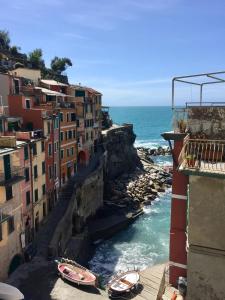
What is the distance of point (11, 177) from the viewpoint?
119 ft

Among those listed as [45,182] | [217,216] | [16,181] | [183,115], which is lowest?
[45,182]

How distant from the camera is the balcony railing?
15.3 meters

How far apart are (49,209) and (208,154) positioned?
127ft

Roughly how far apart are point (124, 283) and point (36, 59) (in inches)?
3022

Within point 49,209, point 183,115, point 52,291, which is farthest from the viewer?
point 49,209

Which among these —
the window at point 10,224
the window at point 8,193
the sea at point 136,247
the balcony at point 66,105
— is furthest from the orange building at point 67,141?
the window at point 8,193

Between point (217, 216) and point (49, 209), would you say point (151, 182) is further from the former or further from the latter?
point (217, 216)

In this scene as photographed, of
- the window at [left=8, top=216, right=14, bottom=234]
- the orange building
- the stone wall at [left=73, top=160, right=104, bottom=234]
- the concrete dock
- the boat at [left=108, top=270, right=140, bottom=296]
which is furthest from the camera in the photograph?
the orange building

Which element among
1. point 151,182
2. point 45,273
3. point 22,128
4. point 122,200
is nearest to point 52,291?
point 45,273

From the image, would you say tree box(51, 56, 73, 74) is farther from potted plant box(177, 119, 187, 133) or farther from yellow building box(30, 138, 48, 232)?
potted plant box(177, 119, 187, 133)

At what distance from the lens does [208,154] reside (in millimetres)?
16531

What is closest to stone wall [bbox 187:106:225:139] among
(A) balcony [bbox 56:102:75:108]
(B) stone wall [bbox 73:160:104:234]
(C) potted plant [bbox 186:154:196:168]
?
(C) potted plant [bbox 186:154:196:168]

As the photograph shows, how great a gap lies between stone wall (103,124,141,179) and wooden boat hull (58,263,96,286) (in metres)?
42.4

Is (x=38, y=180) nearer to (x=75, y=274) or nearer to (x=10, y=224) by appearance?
(x=10, y=224)
